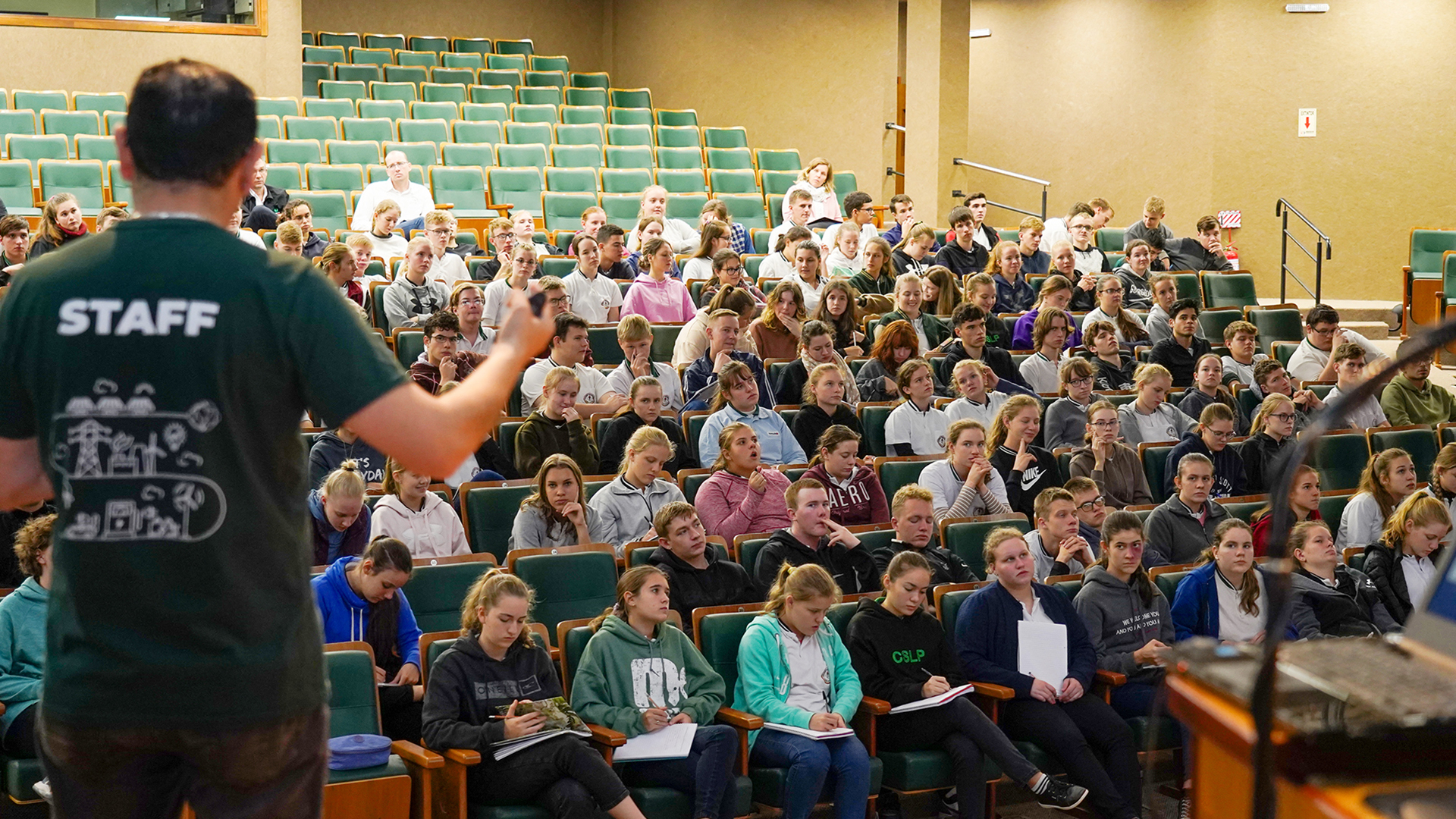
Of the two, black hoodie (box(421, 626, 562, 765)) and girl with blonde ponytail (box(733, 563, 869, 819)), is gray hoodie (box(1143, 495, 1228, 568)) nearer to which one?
girl with blonde ponytail (box(733, 563, 869, 819))

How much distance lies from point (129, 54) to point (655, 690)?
9154 millimetres

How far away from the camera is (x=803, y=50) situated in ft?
43.2

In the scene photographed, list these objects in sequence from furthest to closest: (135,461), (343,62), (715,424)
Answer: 1. (343,62)
2. (715,424)
3. (135,461)

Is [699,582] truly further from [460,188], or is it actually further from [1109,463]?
[460,188]

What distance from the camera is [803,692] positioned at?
4.01 m

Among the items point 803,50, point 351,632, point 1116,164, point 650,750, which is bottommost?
point 650,750

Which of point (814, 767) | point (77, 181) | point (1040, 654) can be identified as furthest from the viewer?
point (77, 181)

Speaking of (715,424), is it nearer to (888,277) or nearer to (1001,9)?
(888,277)

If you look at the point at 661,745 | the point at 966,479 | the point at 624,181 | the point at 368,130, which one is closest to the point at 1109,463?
the point at 966,479

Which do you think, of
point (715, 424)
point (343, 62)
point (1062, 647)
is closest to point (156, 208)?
point (1062, 647)

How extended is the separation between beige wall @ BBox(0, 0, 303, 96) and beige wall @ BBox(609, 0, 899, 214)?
148 inches

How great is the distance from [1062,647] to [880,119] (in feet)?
30.3

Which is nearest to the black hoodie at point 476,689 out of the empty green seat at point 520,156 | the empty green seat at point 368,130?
the empty green seat at point 520,156

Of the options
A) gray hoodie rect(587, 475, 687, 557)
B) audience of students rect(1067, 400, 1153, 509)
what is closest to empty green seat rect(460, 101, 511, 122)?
audience of students rect(1067, 400, 1153, 509)
